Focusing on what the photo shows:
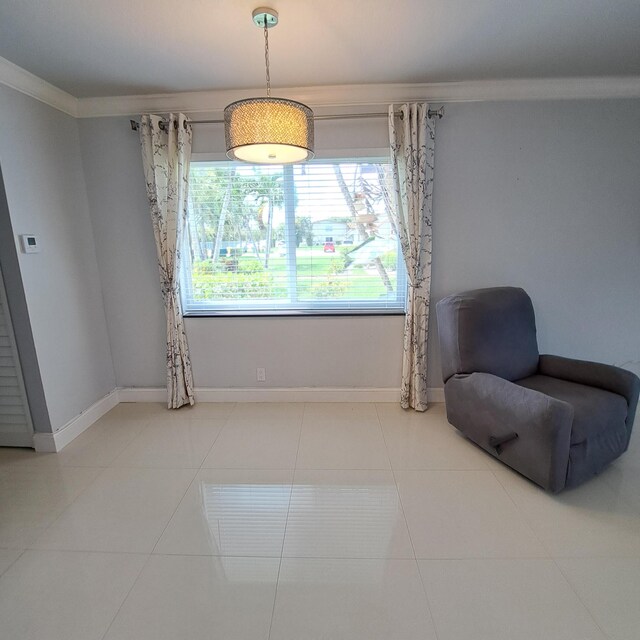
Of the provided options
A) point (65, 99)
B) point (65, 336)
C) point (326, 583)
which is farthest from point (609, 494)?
point (65, 99)

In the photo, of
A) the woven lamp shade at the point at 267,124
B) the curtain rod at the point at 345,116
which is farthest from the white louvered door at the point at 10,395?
the woven lamp shade at the point at 267,124

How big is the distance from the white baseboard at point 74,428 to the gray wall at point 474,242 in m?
0.28

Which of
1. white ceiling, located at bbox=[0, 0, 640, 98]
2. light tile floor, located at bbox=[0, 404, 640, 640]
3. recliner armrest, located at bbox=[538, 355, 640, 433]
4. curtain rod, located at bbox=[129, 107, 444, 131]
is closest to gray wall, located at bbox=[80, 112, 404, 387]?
curtain rod, located at bbox=[129, 107, 444, 131]

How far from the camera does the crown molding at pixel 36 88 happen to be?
2039 millimetres

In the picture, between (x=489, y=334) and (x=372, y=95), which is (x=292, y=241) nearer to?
(x=372, y=95)

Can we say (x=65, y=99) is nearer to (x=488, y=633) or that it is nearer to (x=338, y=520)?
(x=338, y=520)

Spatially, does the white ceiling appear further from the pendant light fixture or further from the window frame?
the window frame

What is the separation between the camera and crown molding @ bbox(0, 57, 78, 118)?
6.69 feet

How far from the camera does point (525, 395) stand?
6.21 ft

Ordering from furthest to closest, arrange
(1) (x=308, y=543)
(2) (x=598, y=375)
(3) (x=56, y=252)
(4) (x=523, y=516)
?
(3) (x=56, y=252) → (2) (x=598, y=375) → (4) (x=523, y=516) → (1) (x=308, y=543)

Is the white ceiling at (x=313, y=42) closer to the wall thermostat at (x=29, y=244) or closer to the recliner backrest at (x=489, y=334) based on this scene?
the wall thermostat at (x=29, y=244)

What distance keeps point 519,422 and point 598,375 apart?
0.75m

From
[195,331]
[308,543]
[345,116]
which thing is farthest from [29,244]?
[308,543]

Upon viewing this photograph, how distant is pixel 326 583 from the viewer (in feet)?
4.60
